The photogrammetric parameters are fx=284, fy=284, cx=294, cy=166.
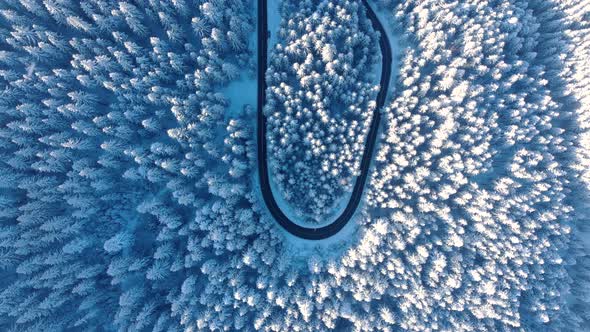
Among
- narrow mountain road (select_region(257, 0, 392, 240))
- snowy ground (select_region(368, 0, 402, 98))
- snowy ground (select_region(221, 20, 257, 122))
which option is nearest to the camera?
snowy ground (select_region(221, 20, 257, 122))

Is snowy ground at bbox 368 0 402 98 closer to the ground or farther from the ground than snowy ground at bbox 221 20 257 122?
farther from the ground

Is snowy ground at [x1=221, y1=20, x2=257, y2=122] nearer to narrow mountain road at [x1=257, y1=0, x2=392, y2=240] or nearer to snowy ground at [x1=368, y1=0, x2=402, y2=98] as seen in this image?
narrow mountain road at [x1=257, y1=0, x2=392, y2=240]

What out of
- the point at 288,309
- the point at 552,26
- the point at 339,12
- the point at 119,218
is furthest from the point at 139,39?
the point at 552,26

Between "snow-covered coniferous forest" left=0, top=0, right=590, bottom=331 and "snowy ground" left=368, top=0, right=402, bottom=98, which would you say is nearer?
"snow-covered coniferous forest" left=0, top=0, right=590, bottom=331

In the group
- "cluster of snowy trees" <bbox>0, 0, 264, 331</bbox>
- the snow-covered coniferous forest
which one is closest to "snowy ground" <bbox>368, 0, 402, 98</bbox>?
the snow-covered coniferous forest

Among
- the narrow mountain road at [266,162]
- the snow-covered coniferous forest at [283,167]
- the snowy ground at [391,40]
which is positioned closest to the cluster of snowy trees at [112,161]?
the snow-covered coniferous forest at [283,167]

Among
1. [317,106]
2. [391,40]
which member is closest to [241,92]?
[317,106]

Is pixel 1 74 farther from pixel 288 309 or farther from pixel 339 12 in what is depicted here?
pixel 288 309
